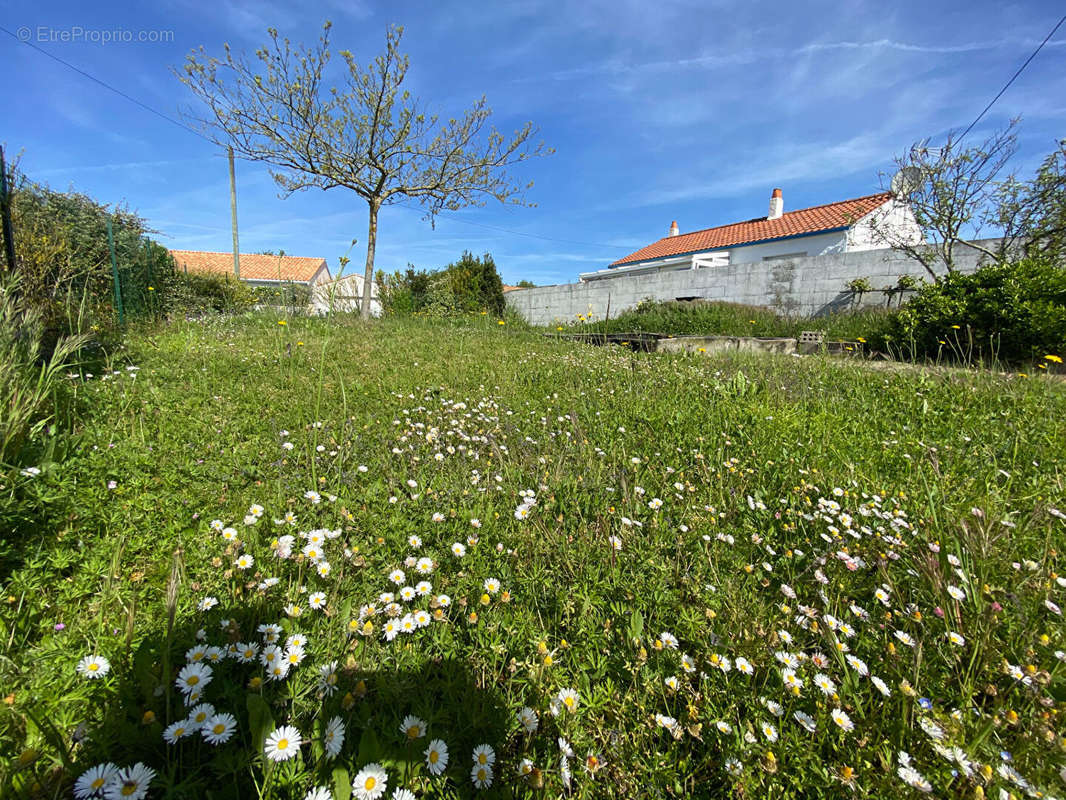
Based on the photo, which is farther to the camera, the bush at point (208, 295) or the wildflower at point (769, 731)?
the bush at point (208, 295)

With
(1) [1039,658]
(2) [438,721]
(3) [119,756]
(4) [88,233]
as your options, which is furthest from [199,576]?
(4) [88,233]

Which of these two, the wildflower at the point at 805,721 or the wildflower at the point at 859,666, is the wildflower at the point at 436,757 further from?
Answer: the wildflower at the point at 859,666

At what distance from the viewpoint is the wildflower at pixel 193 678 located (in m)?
1.04

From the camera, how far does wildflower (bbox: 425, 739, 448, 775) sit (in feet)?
3.16

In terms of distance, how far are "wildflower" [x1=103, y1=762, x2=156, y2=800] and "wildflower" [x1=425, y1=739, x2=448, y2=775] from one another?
0.54 metres

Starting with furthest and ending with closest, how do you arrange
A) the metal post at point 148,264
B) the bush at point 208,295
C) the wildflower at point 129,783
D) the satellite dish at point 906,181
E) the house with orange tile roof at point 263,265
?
the house with orange tile roof at point 263,265 → the satellite dish at point 906,181 → the bush at point 208,295 → the metal post at point 148,264 → the wildflower at point 129,783

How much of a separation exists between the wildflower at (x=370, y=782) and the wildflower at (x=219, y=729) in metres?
0.32

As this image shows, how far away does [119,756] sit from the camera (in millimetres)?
950

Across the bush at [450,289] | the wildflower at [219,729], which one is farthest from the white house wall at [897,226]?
the wildflower at [219,729]

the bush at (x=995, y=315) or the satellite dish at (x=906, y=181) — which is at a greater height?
the satellite dish at (x=906, y=181)

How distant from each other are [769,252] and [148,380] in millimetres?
21869

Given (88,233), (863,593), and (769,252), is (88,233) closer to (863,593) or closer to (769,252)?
(863,593)

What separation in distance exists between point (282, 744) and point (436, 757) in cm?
34

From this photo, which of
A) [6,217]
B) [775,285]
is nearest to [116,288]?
[6,217]
